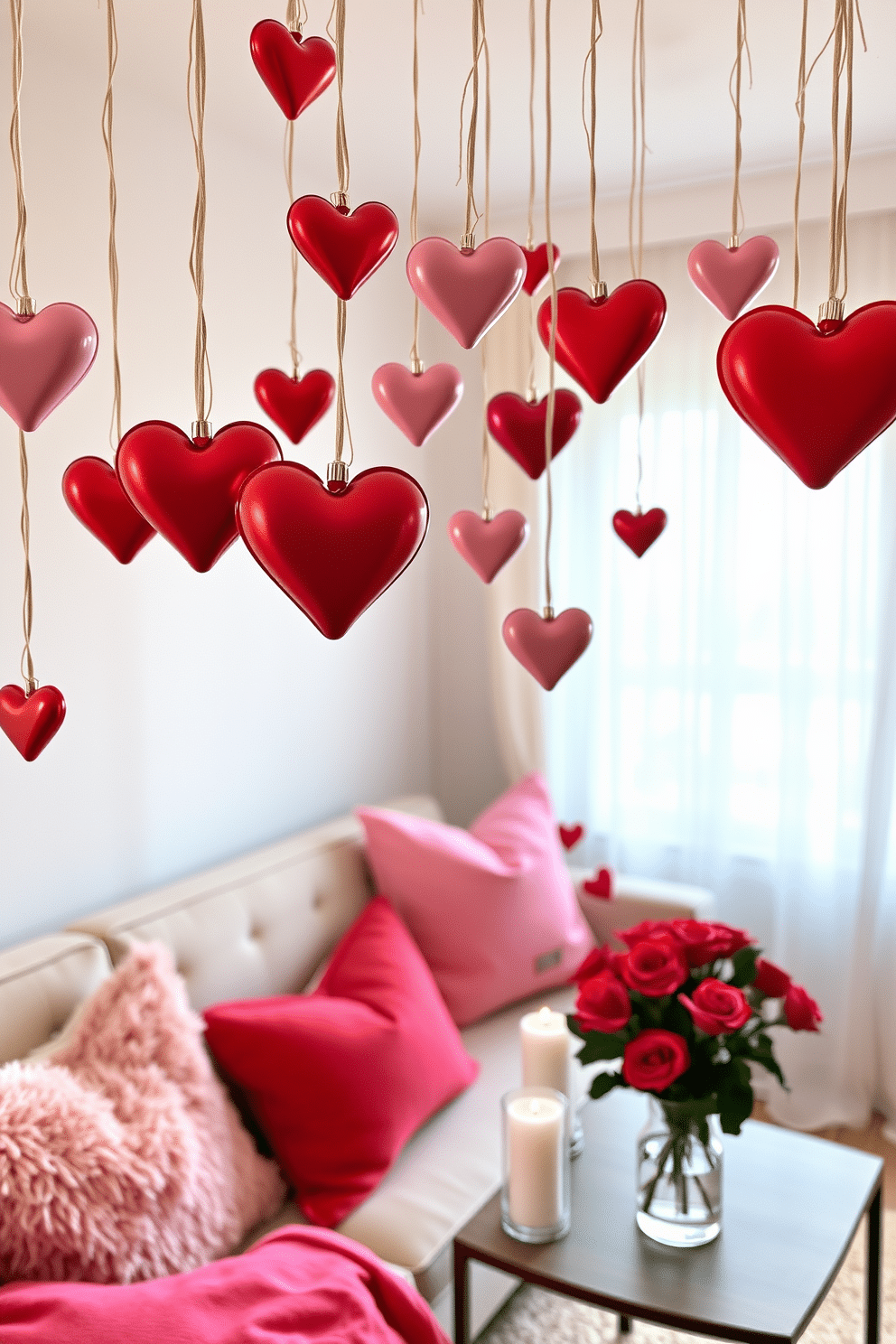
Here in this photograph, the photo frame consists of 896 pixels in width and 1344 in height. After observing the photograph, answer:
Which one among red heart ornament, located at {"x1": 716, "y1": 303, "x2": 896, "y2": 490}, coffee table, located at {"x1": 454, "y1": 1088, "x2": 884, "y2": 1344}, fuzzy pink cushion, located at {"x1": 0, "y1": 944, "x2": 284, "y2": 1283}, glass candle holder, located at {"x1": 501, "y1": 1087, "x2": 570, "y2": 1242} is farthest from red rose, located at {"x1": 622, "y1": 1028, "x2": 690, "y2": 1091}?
red heart ornament, located at {"x1": 716, "y1": 303, "x2": 896, "y2": 490}

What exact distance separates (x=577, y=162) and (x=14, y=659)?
1.76 m

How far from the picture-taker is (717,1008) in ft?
5.10

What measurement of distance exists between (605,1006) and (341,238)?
1.19m

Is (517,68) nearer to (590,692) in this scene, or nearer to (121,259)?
(121,259)

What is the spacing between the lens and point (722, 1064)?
5.32 ft

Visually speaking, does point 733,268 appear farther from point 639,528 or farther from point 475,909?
point 475,909

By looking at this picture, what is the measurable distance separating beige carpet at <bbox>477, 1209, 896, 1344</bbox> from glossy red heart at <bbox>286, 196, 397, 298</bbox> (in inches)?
77.1

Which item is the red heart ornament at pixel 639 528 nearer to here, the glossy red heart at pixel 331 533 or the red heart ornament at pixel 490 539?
the red heart ornament at pixel 490 539

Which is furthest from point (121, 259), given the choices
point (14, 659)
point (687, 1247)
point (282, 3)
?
point (687, 1247)

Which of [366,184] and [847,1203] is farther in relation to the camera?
[366,184]

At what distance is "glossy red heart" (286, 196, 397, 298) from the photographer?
784mm

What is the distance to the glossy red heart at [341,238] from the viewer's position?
0.78 m

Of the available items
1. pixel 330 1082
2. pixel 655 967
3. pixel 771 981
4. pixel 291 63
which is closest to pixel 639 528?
pixel 291 63

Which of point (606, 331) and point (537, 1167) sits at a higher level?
point (606, 331)
